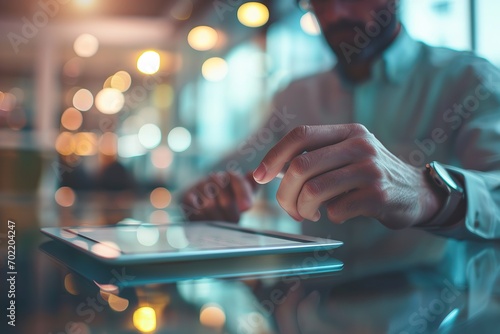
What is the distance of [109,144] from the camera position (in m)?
4.66

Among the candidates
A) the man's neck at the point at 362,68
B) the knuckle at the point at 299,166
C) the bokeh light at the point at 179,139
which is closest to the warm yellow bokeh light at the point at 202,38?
the bokeh light at the point at 179,139

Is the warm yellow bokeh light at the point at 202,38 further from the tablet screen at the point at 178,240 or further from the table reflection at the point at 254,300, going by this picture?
the table reflection at the point at 254,300

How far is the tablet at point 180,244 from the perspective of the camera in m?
0.32

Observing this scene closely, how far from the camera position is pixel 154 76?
5109 millimetres

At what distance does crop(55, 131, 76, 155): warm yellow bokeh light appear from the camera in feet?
14.9

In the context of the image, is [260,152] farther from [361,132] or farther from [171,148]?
[171,148]

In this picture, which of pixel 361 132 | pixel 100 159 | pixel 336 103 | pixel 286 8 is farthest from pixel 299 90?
pixel 100 159

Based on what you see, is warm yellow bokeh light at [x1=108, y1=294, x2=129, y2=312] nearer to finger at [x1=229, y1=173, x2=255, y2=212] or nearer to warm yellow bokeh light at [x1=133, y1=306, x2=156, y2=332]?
warm yellow bokeh light at [x1=133, y1=306, x2=156, y2=332]

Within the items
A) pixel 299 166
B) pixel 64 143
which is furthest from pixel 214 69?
pixel 299 166

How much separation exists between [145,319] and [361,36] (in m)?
1.04

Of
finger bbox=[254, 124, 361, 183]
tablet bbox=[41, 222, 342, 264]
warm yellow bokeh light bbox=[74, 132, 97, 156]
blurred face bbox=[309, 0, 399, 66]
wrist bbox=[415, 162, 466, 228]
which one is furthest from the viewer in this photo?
warm yellow bokeh light bbox=[74, 132, 97, 156]

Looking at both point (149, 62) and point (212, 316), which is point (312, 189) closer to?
point (212, 316)

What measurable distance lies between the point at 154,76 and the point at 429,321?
5.12m

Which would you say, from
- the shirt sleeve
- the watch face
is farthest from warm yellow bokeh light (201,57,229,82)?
A: the watch face
